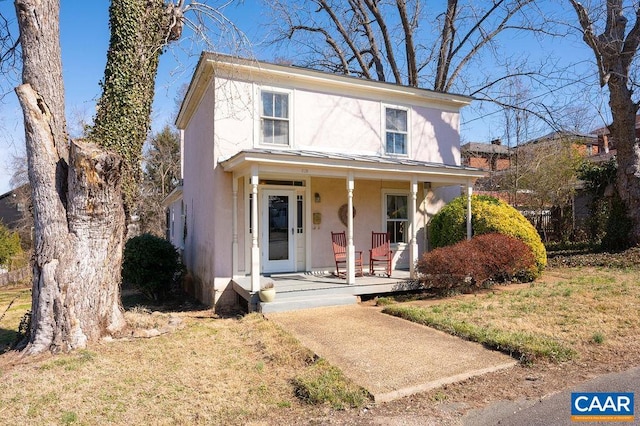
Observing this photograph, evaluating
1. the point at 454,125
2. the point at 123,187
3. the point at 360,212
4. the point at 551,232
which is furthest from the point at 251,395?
the point at 551,232

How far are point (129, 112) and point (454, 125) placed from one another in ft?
30.4

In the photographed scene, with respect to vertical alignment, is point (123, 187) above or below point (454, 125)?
below

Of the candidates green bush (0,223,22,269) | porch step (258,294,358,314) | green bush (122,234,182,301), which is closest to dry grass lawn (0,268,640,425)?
porch step (258,294,358,314)

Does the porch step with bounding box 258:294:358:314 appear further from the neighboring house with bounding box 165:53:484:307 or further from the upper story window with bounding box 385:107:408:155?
the upper story window with bounding box 385:107:408:155

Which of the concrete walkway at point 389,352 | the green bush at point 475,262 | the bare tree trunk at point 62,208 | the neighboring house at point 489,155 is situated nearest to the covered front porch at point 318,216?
the green bush at point 475,262

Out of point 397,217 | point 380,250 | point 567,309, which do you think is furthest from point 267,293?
Result: point 397,217

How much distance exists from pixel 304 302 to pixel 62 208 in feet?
14.2

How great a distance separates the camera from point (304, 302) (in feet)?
26.1

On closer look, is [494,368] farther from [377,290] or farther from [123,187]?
[123,187]

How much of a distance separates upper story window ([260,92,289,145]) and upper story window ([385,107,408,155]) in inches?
119

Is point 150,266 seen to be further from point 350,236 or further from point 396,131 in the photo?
point 396,131

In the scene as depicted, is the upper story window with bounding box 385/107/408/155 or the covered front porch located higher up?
the upper story window with bounding box 385/107/408/155

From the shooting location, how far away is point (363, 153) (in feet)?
36.1

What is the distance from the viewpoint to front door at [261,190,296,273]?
10.1 meters
